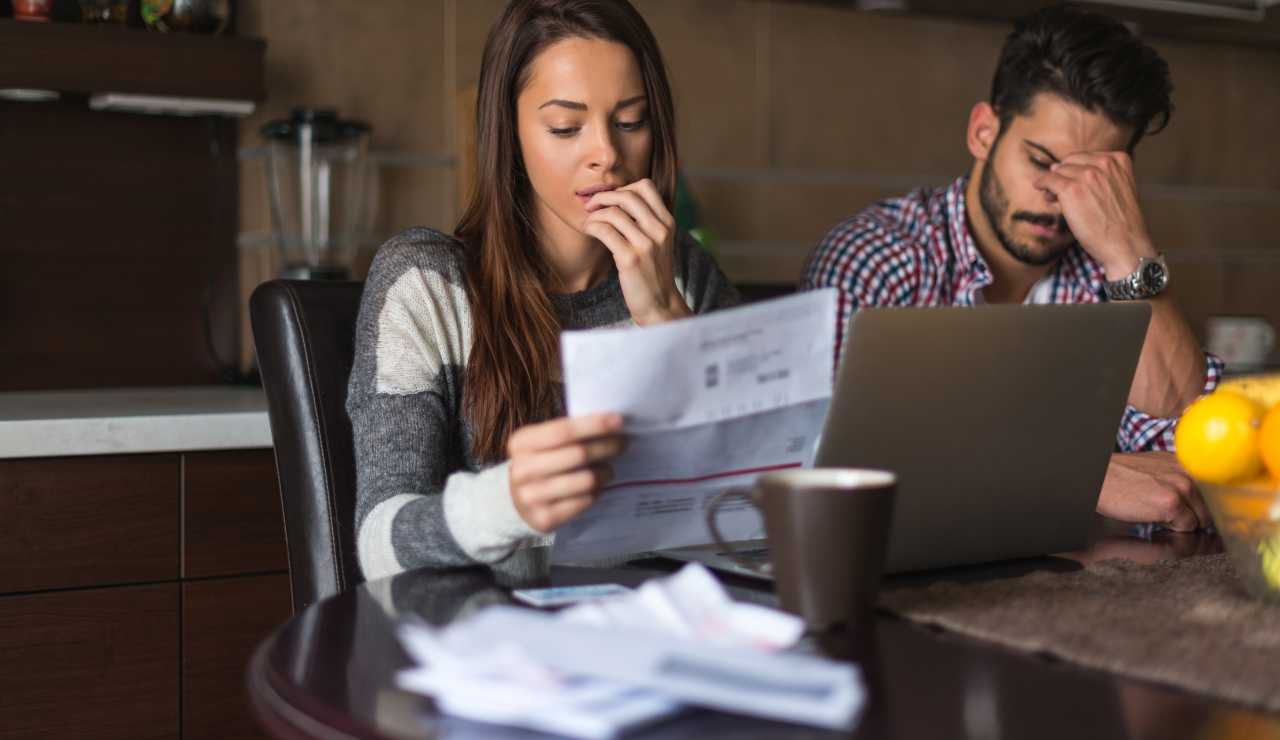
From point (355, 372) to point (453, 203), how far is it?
1.48 meters

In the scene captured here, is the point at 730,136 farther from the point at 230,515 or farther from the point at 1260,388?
the point at 1260,388

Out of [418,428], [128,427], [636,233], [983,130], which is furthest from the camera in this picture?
[983,130]

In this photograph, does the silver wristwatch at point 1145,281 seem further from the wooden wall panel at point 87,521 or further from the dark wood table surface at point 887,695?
the wooden wall panel at point 87,521

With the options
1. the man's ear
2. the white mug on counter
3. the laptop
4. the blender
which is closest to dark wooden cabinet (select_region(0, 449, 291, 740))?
the blender

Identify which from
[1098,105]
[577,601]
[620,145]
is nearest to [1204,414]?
[577,601]

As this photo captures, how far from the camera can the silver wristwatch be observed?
1906 mm

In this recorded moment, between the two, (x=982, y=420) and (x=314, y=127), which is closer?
(x=982, y=420)

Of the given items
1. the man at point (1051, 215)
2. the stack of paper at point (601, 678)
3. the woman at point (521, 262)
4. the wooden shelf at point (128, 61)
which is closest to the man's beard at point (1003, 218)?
the man at point (1051, 215)

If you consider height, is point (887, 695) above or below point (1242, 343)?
above

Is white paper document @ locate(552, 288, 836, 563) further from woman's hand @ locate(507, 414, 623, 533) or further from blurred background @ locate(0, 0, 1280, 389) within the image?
blurred background @ locate(0, 0, 1280, 389)

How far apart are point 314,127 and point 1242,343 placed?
220cm

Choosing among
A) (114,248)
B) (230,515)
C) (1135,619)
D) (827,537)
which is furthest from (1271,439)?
(114,248)

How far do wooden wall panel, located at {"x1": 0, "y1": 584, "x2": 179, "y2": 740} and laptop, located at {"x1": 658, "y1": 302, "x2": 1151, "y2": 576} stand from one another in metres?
1.11

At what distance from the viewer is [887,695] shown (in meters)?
0.69
